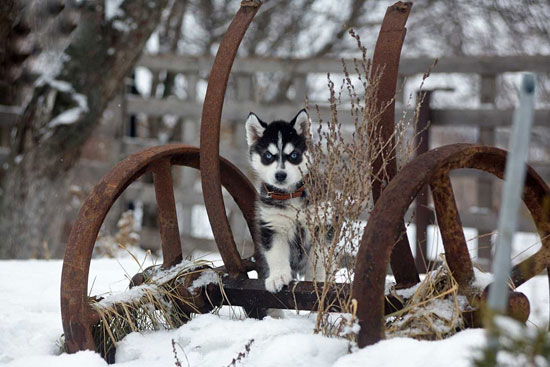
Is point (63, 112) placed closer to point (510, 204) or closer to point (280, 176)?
point (280, 176)

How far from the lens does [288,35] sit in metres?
10.8

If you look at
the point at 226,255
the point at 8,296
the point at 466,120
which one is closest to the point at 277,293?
the point at 226,255

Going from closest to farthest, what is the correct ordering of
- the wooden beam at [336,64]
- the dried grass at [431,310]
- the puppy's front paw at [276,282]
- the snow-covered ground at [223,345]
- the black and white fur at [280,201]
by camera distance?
the snow-covered ground at [223,345] → the dried grass at [431,310] → the puppy's front paw at [276,282] → the black and white fur at [280,201] → the wooden beam at [336,64]

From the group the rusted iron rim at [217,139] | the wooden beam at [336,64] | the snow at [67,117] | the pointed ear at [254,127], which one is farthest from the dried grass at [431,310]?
the snow at [67,117]

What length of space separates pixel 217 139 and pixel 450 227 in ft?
3.59

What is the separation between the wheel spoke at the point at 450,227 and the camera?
2.39 meters

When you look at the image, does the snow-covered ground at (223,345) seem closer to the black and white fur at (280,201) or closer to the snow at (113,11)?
the black and white fur at (280,201)

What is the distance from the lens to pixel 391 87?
265 centimetres

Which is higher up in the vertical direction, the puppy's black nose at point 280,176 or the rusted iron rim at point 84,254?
the puppy's black nose at point 280,176

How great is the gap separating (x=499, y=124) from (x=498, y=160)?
11.9ft

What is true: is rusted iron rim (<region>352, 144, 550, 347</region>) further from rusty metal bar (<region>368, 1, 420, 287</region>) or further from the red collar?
the red collar

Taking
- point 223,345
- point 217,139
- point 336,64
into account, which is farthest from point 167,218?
point 336,64

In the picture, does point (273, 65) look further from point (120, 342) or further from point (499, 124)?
point (120, 342)

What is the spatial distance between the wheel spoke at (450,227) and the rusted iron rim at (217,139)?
95 cm
